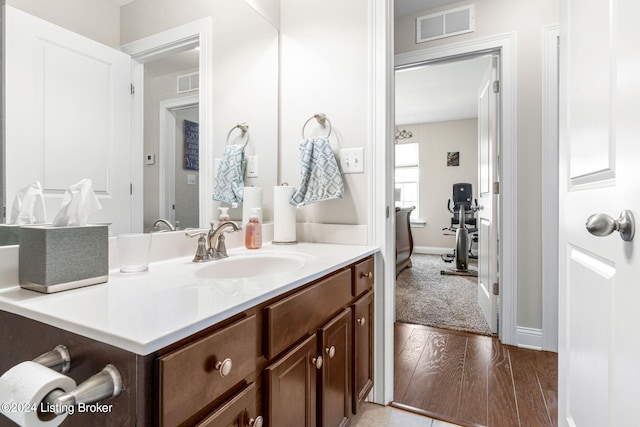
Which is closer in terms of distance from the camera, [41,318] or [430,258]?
[41,318]

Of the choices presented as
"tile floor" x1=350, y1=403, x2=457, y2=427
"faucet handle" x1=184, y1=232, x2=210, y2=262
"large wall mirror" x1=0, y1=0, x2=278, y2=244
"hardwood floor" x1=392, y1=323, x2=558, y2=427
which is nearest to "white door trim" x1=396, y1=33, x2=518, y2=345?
"hardwood floor" x1=392, y1=323, x2=558, y2=427

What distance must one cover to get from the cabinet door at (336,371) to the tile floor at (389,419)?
10.8 inches

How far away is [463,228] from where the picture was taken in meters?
4.55

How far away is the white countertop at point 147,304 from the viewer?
545 mm

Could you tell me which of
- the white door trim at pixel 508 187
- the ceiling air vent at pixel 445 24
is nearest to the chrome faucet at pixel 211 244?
the white door trim at pixel 508 187

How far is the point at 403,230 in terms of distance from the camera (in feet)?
14.3

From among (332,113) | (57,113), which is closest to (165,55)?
(57,113)

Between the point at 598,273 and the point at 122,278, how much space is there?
1243 millimetres

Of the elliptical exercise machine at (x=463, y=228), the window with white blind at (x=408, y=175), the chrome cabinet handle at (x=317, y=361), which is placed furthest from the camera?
the window with white blind at (x=408, y=175)

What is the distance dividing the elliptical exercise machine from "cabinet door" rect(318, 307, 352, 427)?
2.81 m

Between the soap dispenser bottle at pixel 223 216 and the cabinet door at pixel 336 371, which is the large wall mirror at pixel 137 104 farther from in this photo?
the cabinet door at pixel 336 371

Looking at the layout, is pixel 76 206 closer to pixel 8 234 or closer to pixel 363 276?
pixel 8 234

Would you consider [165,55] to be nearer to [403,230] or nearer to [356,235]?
[356,235]

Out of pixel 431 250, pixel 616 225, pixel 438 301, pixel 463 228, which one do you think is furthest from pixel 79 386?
pixel 431 250
